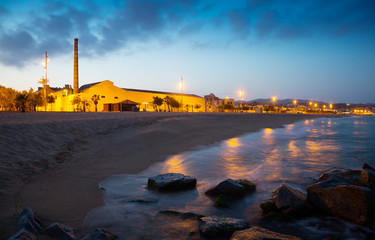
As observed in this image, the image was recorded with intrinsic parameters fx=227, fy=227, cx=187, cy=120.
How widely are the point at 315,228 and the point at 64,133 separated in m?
10.4

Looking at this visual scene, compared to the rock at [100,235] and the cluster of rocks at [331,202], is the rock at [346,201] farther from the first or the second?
the rock at [100,235]

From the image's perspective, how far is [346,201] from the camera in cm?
388

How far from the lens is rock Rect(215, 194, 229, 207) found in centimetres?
469

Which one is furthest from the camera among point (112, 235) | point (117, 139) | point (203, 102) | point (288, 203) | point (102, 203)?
point (203, 102)

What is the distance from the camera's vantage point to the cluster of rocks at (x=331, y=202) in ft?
12.2

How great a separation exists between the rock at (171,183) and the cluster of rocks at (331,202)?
199cm

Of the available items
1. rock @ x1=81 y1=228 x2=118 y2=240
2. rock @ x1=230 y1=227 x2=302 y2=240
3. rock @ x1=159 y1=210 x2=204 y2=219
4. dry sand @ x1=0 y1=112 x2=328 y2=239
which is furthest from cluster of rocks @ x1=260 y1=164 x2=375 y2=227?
dry sand @ x1=0 y1=112 x2=328 y2=239

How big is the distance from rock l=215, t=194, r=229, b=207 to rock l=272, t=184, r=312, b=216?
3.18ft

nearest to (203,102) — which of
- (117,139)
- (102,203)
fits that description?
(117,139)

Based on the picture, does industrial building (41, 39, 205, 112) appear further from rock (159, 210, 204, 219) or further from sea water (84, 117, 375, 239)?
rock (159, 210, 204, 219)

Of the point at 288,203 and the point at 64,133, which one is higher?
the point at 64,133

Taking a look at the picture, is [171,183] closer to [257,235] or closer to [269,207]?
[269,207]

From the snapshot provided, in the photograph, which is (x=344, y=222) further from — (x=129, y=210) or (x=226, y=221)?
(x=129, y=210)

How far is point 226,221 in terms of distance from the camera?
357 centimetres
